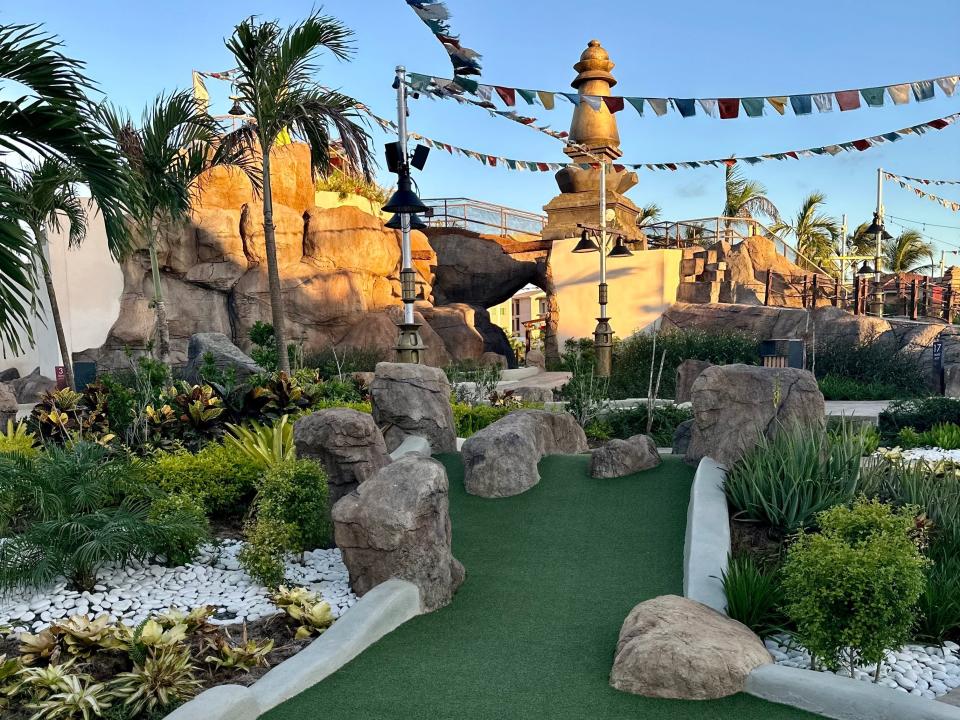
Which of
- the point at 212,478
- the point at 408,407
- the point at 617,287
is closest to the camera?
the point at 212,478

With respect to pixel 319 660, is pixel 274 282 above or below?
above

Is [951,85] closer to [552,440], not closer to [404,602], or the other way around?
[552,440]

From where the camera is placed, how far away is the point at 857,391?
48.0 feet

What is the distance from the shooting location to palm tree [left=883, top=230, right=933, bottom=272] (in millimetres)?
35000

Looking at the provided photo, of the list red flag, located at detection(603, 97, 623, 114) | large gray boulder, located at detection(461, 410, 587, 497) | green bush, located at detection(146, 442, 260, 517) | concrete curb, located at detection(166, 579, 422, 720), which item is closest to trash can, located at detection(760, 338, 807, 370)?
red flag, located at detection(603, 97, 623, 114)

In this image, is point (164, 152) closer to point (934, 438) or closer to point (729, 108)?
point (729, 108)

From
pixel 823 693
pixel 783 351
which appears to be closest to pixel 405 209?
pixel 783 351

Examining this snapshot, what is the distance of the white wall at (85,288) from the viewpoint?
1989 cm

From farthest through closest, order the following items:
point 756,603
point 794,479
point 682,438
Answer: point 682,438
point 794,479
point 756,603

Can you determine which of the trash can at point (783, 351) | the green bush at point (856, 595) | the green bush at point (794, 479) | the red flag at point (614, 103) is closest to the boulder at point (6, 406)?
the green bush at point (794, 479)

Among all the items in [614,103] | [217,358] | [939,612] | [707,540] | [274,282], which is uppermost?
[614,103]

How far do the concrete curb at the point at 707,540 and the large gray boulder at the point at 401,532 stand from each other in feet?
5.13

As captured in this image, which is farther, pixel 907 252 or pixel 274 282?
pixel 907 252

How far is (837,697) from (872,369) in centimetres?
1427
